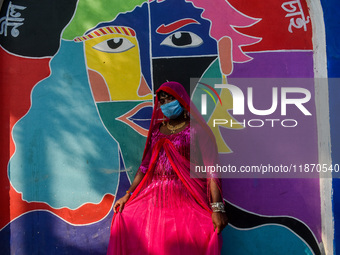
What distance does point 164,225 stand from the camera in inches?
96.0

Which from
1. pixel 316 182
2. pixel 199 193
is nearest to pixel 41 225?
pixel 199 193

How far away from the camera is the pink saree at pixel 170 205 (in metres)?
2.39

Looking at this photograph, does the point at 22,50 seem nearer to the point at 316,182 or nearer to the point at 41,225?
the point at 41,225

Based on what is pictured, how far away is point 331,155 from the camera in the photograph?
3.16 meters

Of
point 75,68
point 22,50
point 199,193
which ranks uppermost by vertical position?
point 22,50

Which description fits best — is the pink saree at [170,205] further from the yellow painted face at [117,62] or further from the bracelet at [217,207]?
the yellow painted face at [117,62]

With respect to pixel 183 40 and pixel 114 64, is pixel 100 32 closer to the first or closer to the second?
pixel 114 64

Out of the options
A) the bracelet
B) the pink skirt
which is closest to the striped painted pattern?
the pink skirt

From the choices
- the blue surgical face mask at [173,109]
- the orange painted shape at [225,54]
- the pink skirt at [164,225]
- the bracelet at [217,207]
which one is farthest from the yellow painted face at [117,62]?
the bracelet at [217,207]

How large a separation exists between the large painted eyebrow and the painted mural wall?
1 centimetres

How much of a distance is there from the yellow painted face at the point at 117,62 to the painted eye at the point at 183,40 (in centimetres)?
34

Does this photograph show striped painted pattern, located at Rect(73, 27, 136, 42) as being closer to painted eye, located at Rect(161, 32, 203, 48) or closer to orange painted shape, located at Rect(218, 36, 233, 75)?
painted eye, located at Rect(161, 32, 203, 48)

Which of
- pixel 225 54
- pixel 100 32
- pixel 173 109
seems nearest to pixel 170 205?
pixel 173 109

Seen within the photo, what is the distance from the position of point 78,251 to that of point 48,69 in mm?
1877
